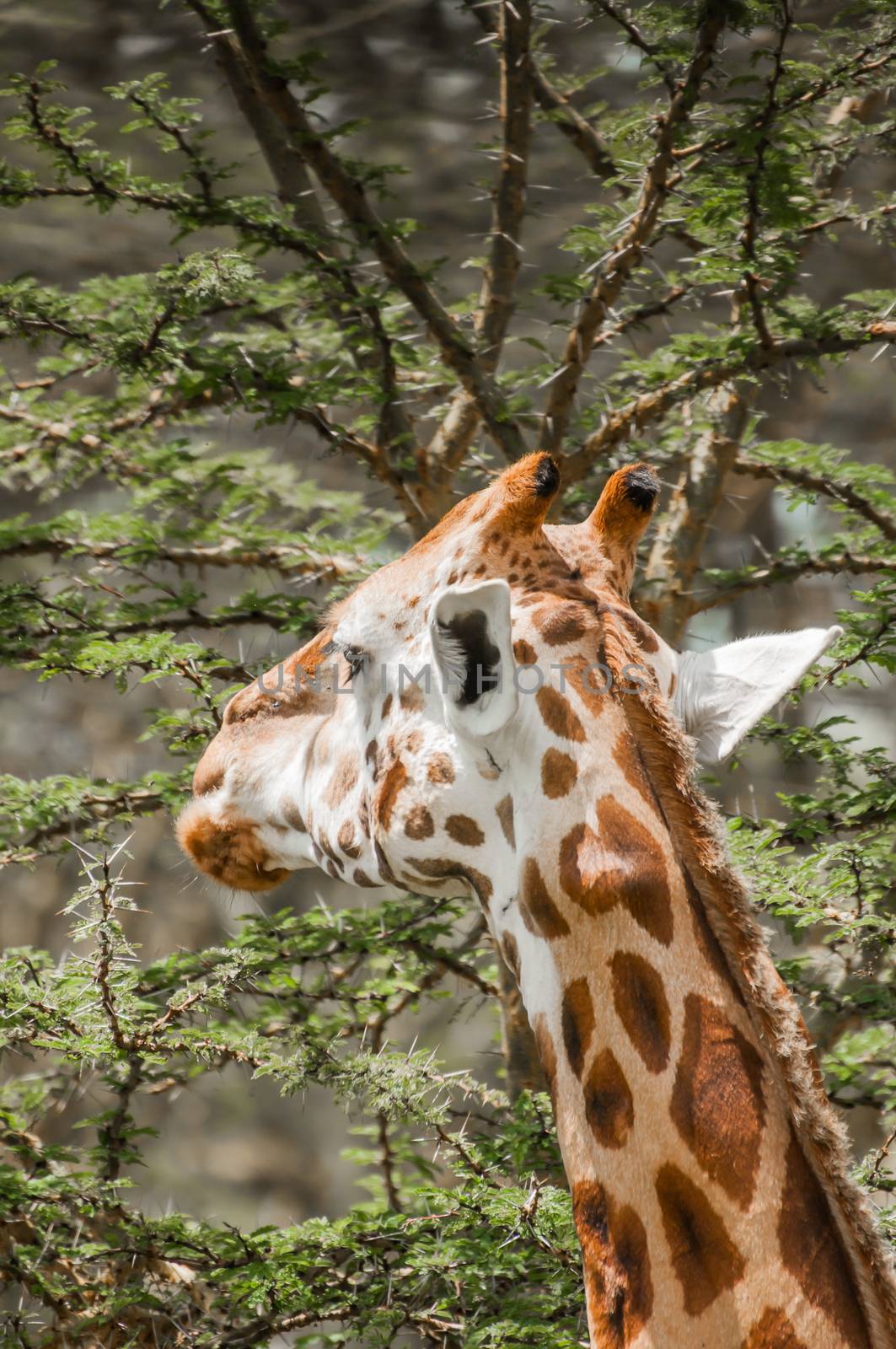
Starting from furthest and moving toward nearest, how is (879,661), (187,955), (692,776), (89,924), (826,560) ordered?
(826,560), (187,955), (879,661), (89,924), (692,776)

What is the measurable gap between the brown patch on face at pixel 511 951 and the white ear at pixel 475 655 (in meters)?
0.29

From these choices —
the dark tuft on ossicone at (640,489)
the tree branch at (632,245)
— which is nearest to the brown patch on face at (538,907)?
the dark tuft on ossicone at (640,489)

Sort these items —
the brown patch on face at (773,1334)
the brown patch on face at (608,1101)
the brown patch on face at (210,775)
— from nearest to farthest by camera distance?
1. the brown patch on face at (773,1334)
2. the brown patch on face at (608,1101)
3. the brown patch on face at (210,775)

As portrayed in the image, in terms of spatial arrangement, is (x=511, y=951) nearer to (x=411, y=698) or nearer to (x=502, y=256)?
(x=411, y=698)

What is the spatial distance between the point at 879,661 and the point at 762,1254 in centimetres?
154

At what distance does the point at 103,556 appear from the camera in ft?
11.8

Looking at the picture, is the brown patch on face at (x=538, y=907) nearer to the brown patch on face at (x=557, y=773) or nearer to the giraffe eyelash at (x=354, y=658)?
the brown patch on face at (x=557, y=773)

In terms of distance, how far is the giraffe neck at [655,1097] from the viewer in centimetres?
148

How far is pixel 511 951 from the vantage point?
1818 millimetres

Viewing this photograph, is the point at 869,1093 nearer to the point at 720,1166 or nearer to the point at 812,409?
the point at 720,1166

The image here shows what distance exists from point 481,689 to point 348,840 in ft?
1.56

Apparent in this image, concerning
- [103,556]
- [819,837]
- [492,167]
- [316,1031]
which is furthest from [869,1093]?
[492,167]

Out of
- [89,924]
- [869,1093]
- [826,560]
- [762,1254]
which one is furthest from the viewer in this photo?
[826,560]

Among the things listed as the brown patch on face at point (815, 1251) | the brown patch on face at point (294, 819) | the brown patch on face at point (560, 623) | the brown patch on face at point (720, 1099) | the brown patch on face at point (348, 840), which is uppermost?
the brown patch on face at point (294, 819)
